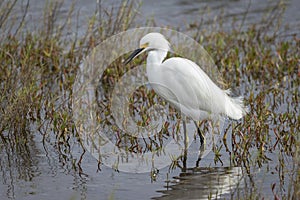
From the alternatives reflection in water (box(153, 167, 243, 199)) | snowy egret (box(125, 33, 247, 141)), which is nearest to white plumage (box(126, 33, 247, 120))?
snowy egret (box(125, 33, 247, 141))

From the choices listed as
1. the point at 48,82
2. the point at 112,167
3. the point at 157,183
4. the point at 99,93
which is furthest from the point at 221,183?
the point at 48,82

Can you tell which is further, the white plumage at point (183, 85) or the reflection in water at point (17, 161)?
the white plumage at point (183, 85)

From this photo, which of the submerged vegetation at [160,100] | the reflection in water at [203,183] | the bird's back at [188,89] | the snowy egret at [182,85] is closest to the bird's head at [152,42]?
the snowy egret at [182,85]

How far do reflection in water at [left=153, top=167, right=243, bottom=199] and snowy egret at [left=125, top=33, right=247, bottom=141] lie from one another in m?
0.70

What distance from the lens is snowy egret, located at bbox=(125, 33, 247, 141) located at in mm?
5520

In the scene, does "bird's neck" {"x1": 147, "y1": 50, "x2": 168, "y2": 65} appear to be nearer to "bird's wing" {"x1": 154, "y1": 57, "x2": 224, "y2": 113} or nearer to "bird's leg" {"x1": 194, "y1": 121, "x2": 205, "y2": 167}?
"bird's wing" {"x1": 154, "y1": 57, "x2": 224, "y2": 113}

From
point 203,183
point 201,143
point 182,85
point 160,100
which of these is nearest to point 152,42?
point 182,85

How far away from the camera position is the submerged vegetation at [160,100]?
207 inches

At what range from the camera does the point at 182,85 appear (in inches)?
224

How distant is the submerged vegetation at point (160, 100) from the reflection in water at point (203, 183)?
120 millimetres

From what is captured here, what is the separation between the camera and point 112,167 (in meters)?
5.23

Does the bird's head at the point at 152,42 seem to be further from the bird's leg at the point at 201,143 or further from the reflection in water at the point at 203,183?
the reflection in water at the point at 203,183

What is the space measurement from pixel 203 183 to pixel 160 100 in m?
1.89

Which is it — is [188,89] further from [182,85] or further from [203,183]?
[203,183]
